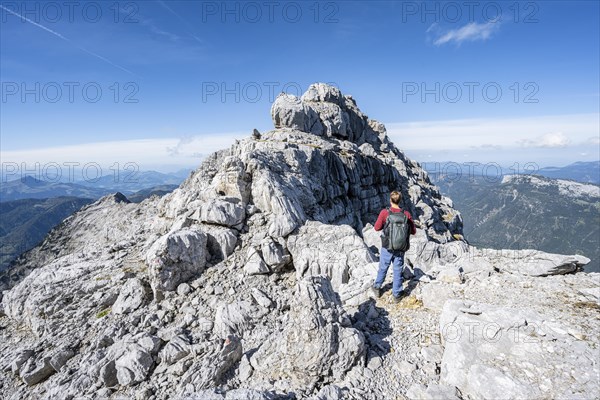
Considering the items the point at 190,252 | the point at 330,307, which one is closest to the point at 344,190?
the point at 190,252

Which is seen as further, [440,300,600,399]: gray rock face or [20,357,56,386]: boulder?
[20,357,56,386]: boulder

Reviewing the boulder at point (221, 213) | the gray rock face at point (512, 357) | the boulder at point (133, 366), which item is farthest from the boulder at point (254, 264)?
the gray rock face at point (512, 357)

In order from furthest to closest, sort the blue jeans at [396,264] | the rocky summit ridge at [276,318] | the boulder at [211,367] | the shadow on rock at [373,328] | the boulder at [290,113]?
the boulder at [290,113] < the blue jeans at [396,264] < the shadow on rock at [373,328] < the boulder at [211,367] < the rocky summit ridge at [276,318]

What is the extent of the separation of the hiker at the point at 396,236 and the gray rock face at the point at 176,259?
36.6 feet

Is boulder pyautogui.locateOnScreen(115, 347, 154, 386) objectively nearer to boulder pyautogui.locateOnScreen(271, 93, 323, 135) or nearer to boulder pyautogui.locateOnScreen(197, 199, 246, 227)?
boulder pyautogui.locateOnScreen(197, 199, 246, 227)

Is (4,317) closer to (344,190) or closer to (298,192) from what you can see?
(298,192)

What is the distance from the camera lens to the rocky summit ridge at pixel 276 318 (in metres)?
9.10

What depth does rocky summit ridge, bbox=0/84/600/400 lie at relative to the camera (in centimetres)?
910

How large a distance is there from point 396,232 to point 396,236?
176 mm

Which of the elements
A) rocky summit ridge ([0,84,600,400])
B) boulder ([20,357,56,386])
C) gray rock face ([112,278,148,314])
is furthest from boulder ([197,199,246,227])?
boulder ([20,357,56,386])

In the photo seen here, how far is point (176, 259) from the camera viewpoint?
1738 cm

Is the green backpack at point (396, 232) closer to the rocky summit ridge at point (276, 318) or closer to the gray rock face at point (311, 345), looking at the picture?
the rocky summit ridge at point (276, 318)

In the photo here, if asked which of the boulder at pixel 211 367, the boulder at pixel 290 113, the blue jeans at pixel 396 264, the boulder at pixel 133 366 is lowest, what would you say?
the boulder at pixel 133 366

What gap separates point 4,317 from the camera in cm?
1948
